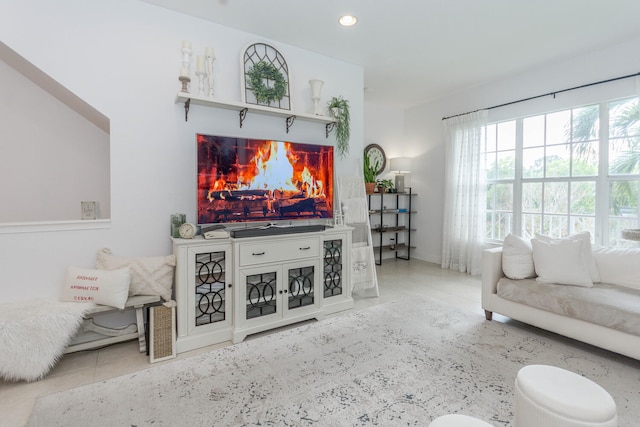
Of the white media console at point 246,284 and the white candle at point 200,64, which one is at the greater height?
the white candle at point 200,64

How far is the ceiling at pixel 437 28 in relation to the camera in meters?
2.56

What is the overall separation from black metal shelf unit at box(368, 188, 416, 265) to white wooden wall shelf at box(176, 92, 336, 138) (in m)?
2.13

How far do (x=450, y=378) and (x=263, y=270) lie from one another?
5.08 ft

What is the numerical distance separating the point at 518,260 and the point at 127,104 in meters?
3.51

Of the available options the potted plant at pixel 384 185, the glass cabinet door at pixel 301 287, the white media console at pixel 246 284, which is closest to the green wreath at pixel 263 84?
the white media console at pixel 246 284

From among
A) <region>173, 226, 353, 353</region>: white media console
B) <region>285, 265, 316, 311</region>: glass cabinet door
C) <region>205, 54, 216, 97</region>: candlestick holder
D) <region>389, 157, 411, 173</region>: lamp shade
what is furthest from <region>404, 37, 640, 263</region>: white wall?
<region>205, 54, 216, 97</region>: candlestick holder

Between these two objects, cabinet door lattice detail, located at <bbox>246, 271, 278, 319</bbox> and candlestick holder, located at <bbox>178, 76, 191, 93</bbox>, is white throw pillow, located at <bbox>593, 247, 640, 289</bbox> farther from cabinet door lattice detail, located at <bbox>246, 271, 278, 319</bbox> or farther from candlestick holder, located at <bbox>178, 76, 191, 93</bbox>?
candlestick holder, located at <bbox>178, 76, 191, 93</bbox>

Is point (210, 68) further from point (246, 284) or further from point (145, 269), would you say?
point (246, 284)

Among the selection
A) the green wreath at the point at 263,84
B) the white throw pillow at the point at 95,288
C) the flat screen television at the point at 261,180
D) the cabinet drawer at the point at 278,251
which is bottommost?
the white throw pillow at the point at 95,288

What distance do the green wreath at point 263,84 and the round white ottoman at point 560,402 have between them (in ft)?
9.02

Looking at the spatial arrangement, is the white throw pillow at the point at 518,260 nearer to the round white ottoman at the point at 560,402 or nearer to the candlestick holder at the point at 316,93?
the round white ottoman at the point at 560,402

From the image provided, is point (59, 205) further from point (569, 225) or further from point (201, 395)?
point (569, 225)

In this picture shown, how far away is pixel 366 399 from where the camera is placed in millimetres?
1756

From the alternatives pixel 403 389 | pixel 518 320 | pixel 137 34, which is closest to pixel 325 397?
pixel 403 389
